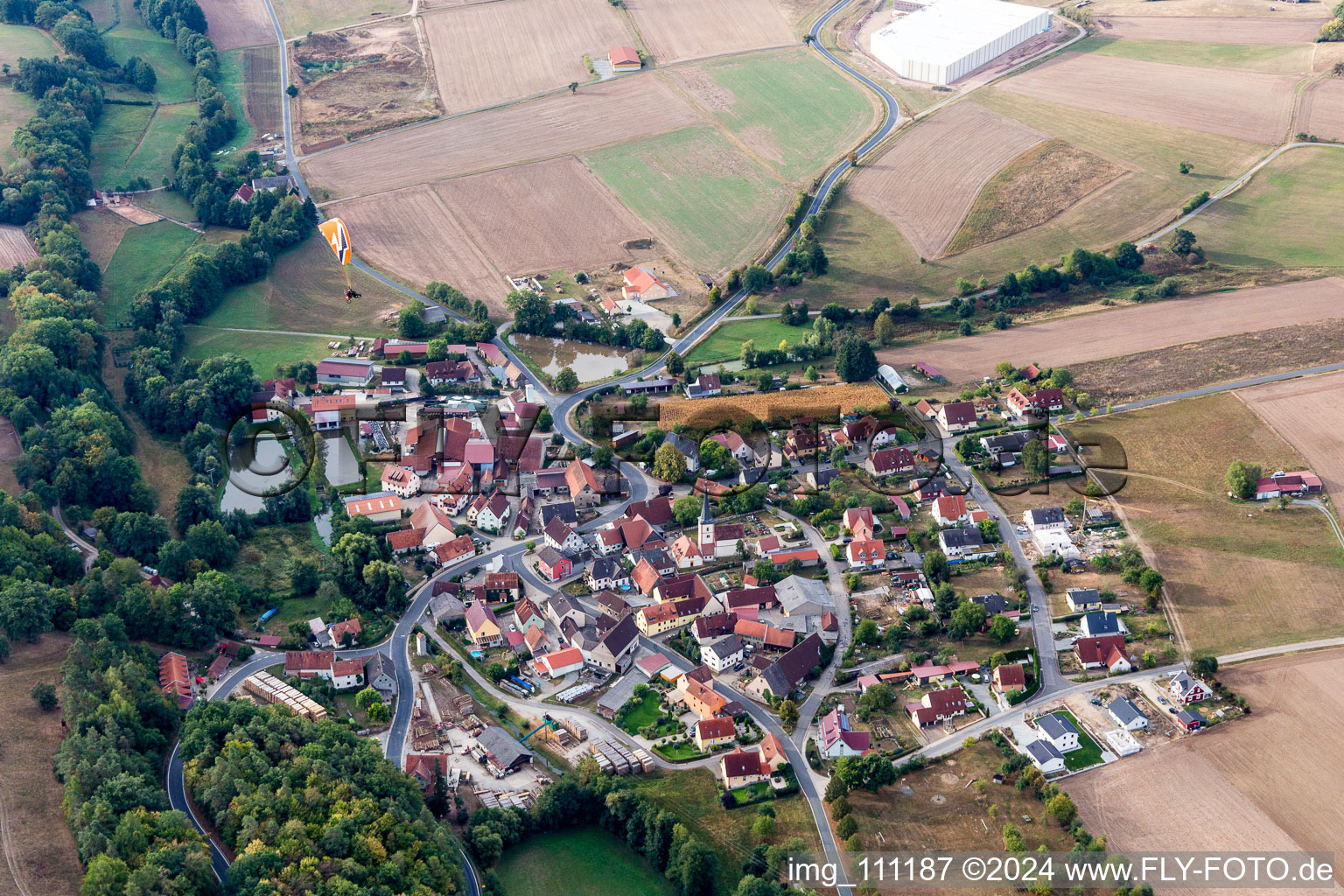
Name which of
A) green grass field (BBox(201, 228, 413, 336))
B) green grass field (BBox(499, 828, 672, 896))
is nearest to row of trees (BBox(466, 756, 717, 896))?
green grass field (BBox(499, 828, 672, 896))

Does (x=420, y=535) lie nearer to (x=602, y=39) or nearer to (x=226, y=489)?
(x=226, y=489)

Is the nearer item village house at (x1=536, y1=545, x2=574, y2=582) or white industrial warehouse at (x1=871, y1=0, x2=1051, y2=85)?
village house at (x1=536, y1=545, x2=574, y2=582)

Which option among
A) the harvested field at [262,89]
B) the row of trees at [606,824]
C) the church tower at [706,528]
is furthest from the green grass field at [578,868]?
the harvested field at [262,89]

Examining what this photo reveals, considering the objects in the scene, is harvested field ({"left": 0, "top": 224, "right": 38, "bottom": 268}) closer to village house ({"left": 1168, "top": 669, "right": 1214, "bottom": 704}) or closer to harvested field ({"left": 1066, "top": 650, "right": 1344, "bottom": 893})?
harvested field ({"left": 1066, "top": 650, "right": 1344, "bottom": 893})

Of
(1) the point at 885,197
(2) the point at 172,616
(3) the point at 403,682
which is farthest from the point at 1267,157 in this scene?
(2) the point at 172,616

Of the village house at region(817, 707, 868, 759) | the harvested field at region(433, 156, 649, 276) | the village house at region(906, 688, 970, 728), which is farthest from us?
the harvested field at region(433, 156, 649, 276)

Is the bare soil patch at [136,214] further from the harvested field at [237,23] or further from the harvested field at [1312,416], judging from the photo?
the harvested field at [1312,416]
